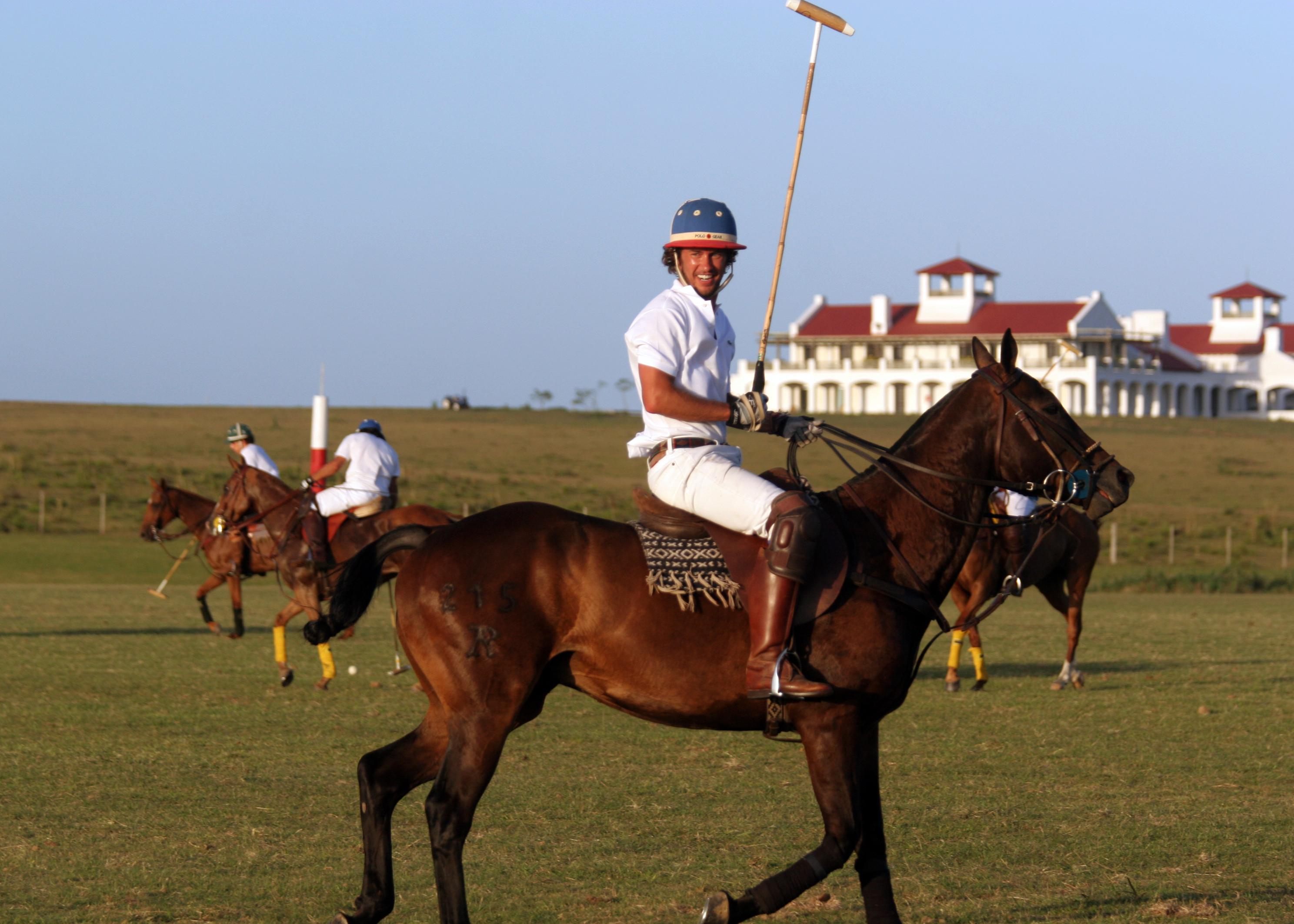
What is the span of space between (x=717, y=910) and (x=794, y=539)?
4.65 feet

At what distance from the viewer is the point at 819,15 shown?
291 inches

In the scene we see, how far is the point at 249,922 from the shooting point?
636cm

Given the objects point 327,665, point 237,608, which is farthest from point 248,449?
point 327,665

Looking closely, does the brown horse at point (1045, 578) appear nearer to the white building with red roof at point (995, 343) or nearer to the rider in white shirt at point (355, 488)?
the rider in white shirt at point (355, 488)

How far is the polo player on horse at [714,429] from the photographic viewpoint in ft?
19.4

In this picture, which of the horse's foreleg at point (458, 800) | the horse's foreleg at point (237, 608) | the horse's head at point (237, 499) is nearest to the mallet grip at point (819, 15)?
the horse's foreleg at point (458, 800)

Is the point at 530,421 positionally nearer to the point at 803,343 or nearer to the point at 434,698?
the point at 803,343

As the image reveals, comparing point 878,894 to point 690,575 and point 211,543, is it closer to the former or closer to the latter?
point 690,575

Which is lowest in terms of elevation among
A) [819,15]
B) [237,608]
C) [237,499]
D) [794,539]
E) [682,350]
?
[237,608]

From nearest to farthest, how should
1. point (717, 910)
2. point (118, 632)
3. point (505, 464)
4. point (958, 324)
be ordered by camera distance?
point (717, 910) < point (118, 632) < point (505, 464) < point (958, 324)

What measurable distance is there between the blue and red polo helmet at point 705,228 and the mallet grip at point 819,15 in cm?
153

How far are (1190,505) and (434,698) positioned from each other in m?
49.3

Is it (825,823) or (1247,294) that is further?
(1247,294)

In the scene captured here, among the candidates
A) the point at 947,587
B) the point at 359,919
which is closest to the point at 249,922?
the point at 359,919
